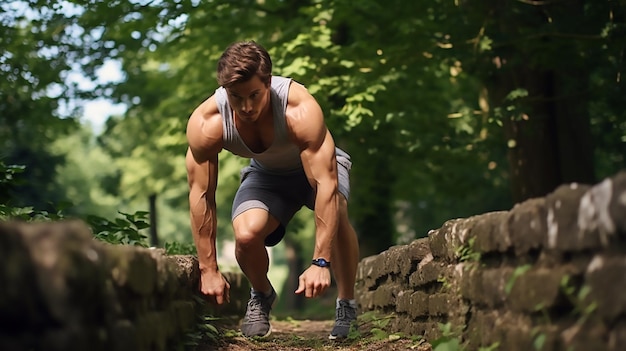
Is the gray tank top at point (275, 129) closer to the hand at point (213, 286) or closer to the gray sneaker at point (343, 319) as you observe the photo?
the hand at point (213, 286)

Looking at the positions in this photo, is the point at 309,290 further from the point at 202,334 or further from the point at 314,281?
the point at 202,334

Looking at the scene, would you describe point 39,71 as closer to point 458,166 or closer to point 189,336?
point 458,166

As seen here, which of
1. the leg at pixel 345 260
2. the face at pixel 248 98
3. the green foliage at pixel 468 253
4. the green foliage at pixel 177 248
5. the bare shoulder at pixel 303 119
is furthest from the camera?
the green foliage at pixel 177 248

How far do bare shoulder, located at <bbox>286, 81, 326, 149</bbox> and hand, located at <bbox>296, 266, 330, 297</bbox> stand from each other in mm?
678

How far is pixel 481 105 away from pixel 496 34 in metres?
3.76

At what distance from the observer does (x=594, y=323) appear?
9.36 ft

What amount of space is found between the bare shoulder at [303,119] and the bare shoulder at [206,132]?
39 centimetres

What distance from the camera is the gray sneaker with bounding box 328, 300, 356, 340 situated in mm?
5728

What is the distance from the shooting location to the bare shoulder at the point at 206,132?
520 cm

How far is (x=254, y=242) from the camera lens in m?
5.51

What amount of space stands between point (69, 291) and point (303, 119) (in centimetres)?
256

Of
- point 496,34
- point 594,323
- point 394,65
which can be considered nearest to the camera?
point 594,323

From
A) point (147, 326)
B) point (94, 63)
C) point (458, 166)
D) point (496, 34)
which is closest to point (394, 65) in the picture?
point (496, 34)

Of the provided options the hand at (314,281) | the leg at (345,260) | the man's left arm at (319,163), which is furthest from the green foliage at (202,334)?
the leg at (345,260)
